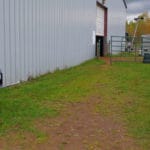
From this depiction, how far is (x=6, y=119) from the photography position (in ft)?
19.4

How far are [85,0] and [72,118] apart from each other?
45.0 ft

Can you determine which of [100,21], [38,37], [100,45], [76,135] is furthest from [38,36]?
[100,45]

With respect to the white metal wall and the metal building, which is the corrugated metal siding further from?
the white metal wall

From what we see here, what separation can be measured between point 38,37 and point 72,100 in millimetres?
4362

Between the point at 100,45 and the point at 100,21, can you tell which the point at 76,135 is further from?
the point at 100,45

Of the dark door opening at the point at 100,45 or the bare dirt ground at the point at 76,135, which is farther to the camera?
the dark door opening at the point at 100,45

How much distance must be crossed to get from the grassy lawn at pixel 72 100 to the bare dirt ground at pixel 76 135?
0.64ft

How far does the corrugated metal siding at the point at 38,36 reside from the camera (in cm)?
951

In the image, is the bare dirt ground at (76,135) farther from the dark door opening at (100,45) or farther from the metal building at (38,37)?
the dark door opening at (100,45)

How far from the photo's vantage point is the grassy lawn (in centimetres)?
578

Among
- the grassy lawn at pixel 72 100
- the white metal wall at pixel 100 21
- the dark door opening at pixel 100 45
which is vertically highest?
the white metal wall at pixel 100 21

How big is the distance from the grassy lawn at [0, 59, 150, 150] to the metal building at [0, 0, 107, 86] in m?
0.55

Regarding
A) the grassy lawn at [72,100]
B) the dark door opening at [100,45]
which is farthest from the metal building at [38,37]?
A: the dark door opening at [100,45]

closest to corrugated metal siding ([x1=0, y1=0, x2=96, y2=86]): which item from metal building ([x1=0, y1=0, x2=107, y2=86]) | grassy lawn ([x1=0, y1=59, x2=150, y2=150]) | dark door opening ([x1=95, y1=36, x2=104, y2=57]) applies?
metal building ([x1=0, y1=0, x2=107, y2=86])
